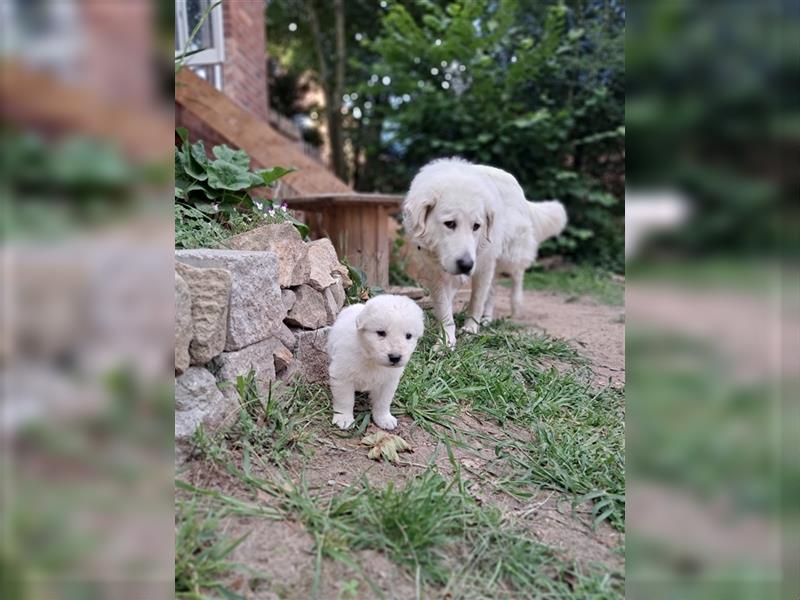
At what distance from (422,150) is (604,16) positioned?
11.6ft

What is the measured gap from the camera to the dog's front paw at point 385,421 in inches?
86.9

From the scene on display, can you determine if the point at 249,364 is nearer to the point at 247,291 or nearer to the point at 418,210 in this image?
the point at 247,291

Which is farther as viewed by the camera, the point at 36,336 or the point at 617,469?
the point at 617,469

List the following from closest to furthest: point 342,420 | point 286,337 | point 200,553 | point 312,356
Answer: point 200,553 < point 342,420 < point 286,337 < point 312,356

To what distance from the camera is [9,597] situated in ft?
2.10

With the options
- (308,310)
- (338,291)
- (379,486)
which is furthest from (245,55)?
(379,486)

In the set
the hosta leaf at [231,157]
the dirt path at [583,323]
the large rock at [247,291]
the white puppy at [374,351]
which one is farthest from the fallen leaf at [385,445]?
the hosta leaf at [231,157]

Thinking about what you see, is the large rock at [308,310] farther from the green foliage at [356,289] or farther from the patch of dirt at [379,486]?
the patch of dirt at [379,486]

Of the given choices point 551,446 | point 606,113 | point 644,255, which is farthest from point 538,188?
point 644,255

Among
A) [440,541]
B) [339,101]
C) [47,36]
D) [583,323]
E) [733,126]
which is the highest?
[339,101]

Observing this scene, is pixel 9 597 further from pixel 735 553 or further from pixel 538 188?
pixel 538 188

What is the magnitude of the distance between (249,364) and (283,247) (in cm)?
68

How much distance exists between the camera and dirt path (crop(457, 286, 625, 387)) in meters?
3.42

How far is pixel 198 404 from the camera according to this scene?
5.69ft
